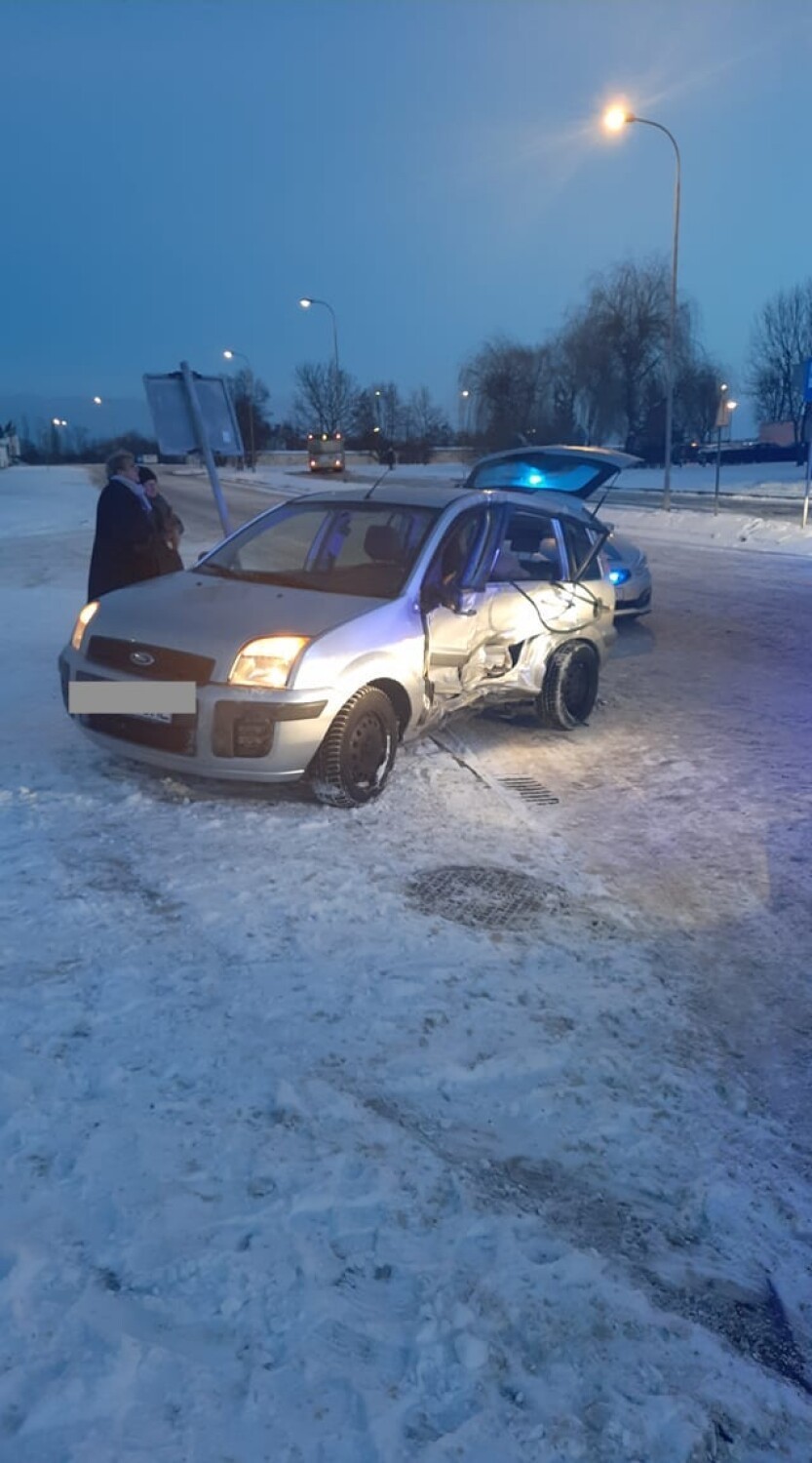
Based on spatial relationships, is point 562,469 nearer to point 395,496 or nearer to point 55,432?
point 395,496

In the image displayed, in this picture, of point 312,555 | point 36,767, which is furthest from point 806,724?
point 36,767

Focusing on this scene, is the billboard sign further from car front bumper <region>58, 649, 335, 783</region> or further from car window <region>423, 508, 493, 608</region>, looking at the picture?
car front bumper <region>58, 649, 335, 783</region>

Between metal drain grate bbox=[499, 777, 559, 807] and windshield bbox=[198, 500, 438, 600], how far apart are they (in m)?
1.36

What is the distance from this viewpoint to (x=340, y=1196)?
273 cm

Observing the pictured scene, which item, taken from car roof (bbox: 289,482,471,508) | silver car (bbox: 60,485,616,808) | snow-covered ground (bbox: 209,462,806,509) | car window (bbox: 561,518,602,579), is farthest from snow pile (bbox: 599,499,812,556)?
car roof (bbox: 289,482,471,508)

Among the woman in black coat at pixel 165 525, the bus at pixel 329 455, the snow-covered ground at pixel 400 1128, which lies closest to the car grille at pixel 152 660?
the snow-covered ground at pixel 400 1128

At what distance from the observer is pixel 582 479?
9508 millimetres

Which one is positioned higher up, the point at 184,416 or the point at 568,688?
the point at 184,416

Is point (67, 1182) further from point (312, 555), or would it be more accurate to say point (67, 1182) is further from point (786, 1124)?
point (312, 555)

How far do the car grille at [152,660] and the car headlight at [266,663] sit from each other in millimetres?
150

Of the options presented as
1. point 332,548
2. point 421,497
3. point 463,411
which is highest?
point 463,411

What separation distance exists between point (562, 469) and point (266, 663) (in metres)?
5.30

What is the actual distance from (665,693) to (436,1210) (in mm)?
6371

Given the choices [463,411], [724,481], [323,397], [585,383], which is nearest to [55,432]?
[323,397]
